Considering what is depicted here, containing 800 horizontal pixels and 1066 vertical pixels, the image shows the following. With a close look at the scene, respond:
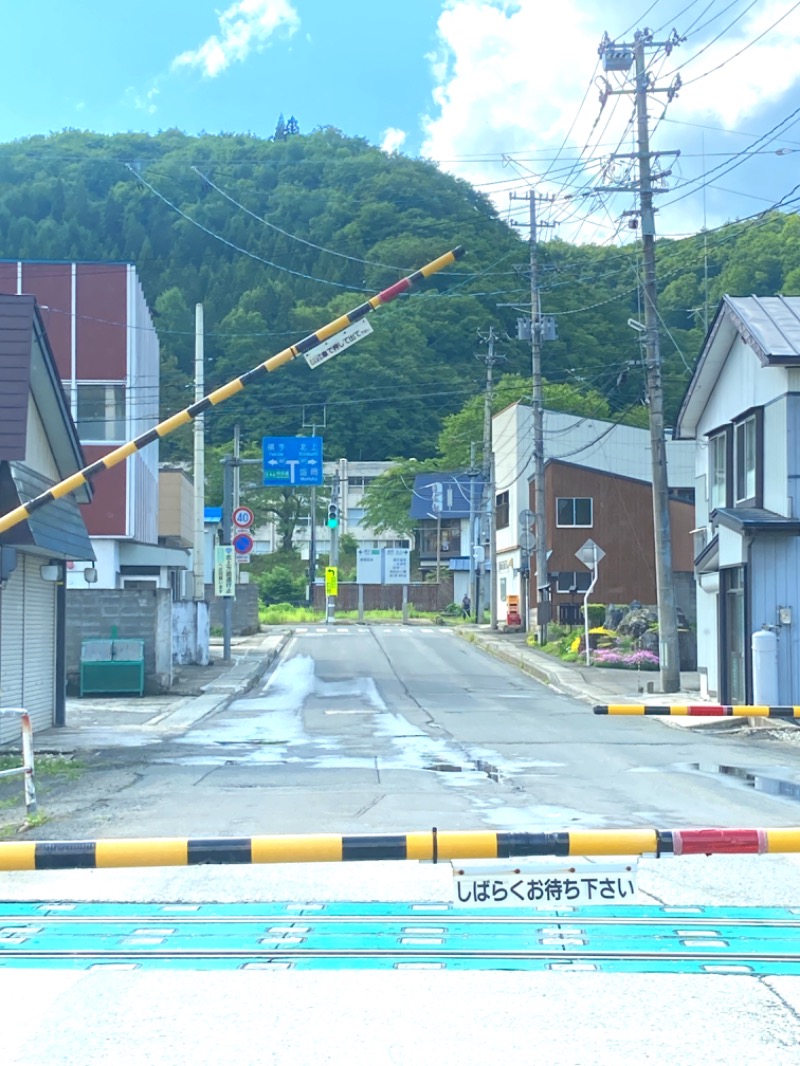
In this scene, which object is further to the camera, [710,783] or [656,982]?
[710,783]

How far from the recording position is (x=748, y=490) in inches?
892

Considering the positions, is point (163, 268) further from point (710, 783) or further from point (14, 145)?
point (710, 783)

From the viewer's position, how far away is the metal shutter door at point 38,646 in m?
18.2

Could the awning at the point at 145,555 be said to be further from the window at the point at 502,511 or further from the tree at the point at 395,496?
the tree at the point at 395,496

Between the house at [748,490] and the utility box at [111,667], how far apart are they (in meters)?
11.7

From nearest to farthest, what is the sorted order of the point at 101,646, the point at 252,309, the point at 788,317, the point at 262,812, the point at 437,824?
1. the point at 437,824
2. the point at 262,812
3. the point at 788,317
4. the point at 101,646
5. the point at 252,309

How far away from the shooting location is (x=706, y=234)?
30609 millimetres

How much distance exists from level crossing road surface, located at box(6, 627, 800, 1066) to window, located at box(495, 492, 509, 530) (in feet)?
143

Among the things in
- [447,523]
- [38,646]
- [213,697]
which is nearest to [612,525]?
[213,697]

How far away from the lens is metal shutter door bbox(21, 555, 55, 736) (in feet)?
59.9

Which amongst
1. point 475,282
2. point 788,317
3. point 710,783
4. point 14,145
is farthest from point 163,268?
point 710,783

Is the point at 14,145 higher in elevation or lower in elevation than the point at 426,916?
higher

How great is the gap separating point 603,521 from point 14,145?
103 feet

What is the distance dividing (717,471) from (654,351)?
128 inches
